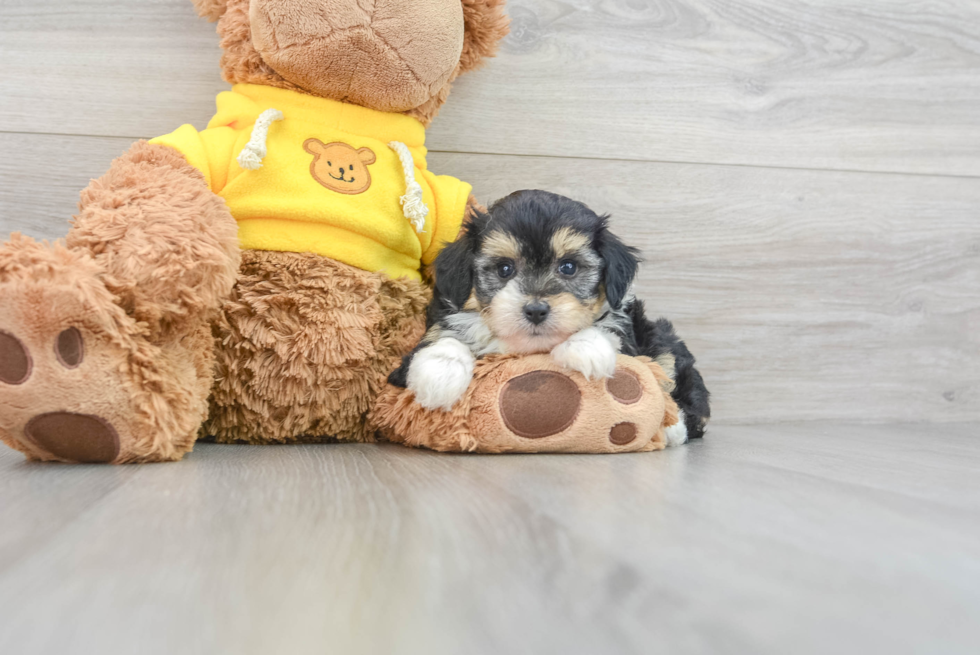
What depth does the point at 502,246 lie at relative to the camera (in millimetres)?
1427

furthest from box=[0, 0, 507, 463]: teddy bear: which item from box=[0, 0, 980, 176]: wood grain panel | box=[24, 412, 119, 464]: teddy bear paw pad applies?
box=[0, 0, 980, 176]: wood grain panel

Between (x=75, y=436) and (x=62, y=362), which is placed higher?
(x=62, y=362)

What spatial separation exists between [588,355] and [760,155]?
1.15 metres

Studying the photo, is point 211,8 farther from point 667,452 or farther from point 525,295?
point 667,452

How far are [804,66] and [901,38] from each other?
1.11 ft

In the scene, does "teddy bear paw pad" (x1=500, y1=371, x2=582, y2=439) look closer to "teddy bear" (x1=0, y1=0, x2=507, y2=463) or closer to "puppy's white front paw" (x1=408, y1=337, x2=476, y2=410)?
"puppy's white front paw" (x1=408, y1=337, x2=476, y2=410)

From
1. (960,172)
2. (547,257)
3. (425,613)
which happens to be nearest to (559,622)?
(425,613)

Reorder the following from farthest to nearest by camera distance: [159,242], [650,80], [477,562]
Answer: [650,80], [159,242], [477,562]

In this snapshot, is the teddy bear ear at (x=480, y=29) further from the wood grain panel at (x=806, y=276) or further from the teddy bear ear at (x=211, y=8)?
the teddy bear ear at (x=211, y=8)

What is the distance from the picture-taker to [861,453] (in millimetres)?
1557

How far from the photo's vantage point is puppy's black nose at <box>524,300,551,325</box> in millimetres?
1353

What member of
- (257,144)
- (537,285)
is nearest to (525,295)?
(537,285)

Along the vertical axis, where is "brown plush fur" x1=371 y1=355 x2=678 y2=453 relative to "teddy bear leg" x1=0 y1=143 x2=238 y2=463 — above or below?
below

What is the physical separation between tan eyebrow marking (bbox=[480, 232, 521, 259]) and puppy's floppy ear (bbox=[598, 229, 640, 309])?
0.62ft
